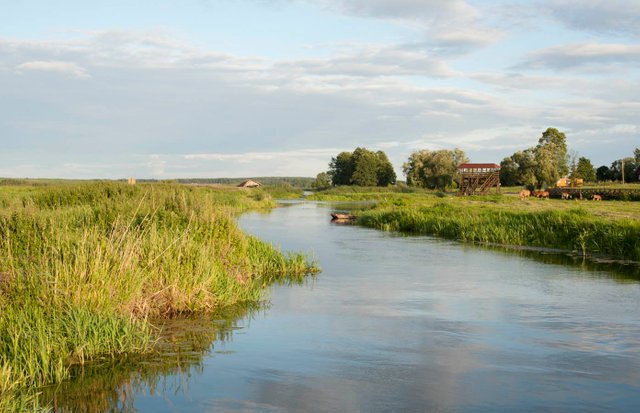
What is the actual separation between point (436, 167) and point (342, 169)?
33947 millimetres

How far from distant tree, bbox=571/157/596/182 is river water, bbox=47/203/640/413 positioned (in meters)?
78.8

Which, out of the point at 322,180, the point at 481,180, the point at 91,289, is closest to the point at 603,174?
the point at 481,180

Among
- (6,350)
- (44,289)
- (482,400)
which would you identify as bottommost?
(482,400)

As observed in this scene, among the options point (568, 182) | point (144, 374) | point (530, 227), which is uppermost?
point (568, 182)

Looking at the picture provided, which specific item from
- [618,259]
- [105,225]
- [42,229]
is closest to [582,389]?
[42,229]

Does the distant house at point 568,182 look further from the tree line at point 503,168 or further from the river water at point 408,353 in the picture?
the river water at point 408,353

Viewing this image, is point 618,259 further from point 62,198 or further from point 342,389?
point 62,198

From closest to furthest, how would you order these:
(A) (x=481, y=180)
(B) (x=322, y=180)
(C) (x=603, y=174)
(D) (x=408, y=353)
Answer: (D) (x=408, y=353) < (A) (x=481, y=180) < (C) (x=603, y=174) < (B) (x=322, y=180)

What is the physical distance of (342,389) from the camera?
31.0 feet

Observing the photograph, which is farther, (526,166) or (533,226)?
(526,166)

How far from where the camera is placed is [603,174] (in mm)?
98250

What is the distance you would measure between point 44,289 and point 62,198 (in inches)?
740

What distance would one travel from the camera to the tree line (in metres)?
81.7

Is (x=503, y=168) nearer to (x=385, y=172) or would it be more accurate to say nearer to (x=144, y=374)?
(x=385, y=172)
